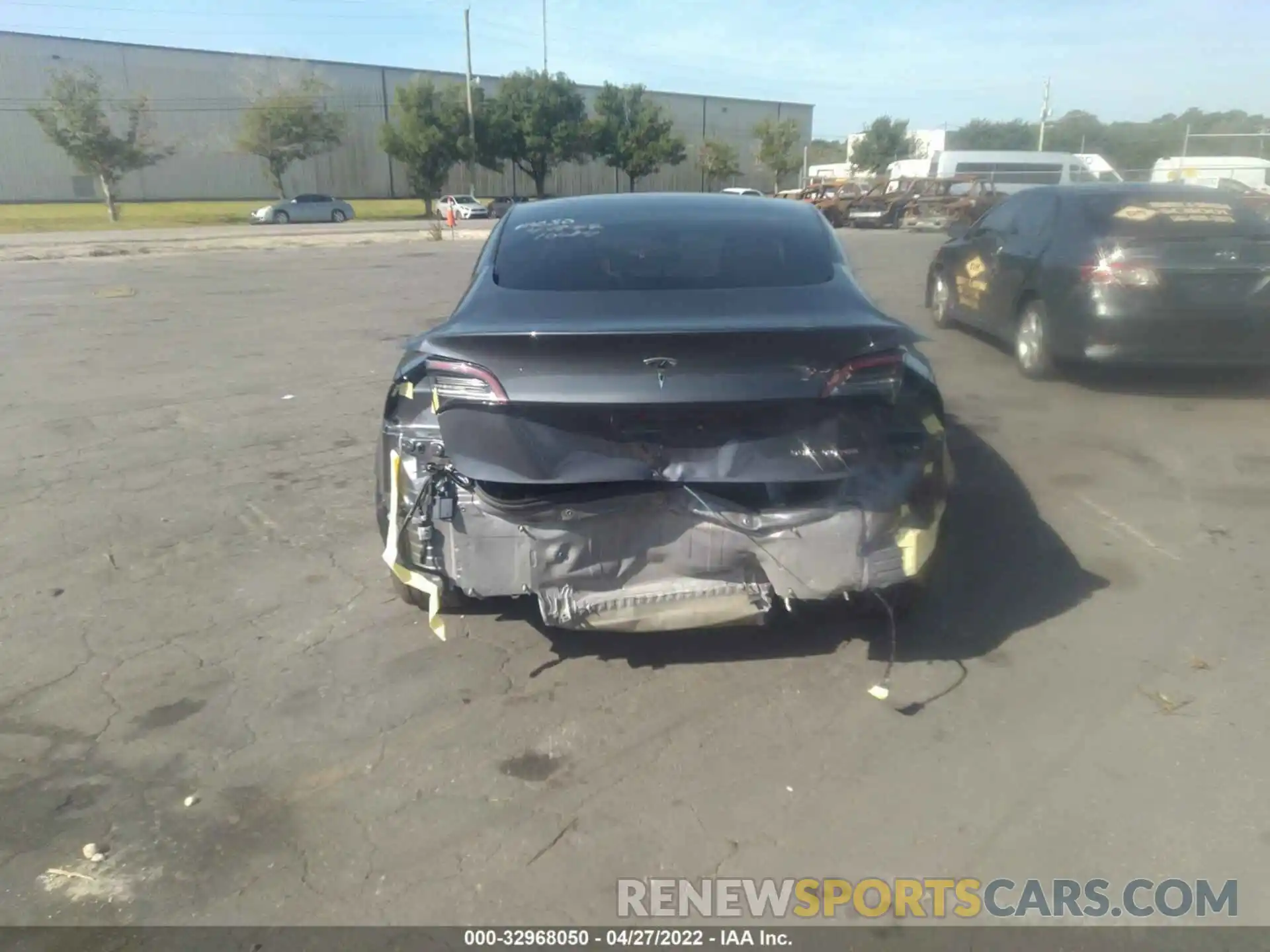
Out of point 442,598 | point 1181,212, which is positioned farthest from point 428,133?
point 442,598

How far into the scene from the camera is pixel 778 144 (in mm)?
76250

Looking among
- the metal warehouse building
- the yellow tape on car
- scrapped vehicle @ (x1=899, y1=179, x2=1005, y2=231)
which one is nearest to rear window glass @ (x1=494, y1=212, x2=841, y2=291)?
the yellow tape on car

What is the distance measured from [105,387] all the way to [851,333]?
773 centimetres

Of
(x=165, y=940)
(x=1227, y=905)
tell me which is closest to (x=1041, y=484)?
(x=1227, y=905)

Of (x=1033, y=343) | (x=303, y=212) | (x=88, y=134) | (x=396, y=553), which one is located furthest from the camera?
(x=303, y=212)

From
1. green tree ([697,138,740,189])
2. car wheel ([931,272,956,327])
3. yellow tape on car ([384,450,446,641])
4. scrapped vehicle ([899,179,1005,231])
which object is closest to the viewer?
yellow tape on car ([384,450,446,641])

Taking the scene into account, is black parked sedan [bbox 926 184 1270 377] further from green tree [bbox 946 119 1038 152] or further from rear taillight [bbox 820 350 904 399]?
green tree [bbox 946 119 1038 152]

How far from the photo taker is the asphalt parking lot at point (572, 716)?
9.39 feet

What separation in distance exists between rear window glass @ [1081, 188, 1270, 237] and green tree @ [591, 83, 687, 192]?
2454 inches

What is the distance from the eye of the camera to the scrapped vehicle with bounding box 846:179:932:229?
34.8 meters

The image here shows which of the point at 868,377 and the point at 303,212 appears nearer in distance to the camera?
the point at 868,377

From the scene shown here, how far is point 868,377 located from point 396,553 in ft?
5.98

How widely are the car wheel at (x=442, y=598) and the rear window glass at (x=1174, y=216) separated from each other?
6.21 m

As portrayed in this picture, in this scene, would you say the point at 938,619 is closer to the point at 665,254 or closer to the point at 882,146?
the point at 665,254
